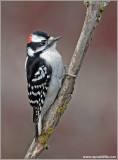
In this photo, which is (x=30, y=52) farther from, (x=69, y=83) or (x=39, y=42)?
(x=69, y=83)

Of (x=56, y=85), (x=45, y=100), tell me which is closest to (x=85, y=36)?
(x=56, y=85)

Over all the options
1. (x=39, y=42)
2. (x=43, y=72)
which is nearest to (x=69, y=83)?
(x=43, y=72)

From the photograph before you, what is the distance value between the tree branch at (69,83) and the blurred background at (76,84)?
7.59 ft

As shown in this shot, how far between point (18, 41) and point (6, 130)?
1.75 meters

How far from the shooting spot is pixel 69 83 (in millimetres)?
3328

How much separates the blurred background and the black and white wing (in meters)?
2.17

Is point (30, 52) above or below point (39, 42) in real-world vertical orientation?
below

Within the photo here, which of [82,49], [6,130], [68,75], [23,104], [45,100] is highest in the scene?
[82,49]

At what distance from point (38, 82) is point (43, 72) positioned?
128 millimetres

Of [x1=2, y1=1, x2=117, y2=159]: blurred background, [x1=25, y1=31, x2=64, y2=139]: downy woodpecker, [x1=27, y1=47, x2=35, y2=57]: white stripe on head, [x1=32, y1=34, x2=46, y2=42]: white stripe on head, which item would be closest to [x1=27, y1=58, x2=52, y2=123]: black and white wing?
[x1=25, y1=31, x2=64, y2=139]: downy woodpecker

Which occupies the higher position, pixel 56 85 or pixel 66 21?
pixel 66 21

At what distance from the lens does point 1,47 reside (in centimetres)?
615

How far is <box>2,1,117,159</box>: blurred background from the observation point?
5883mm

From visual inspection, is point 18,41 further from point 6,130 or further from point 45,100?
point 45,100
